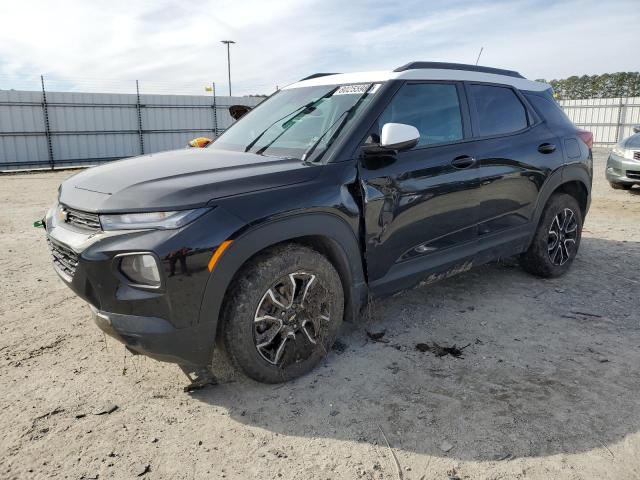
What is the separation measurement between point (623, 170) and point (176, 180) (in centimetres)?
969

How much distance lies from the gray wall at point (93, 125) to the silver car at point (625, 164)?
1636cm

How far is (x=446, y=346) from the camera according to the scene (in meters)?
3.41

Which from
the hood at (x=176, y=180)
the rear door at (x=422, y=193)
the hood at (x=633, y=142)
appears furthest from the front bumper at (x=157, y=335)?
the hood at (x=633, y=142)

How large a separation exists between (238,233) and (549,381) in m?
1.99

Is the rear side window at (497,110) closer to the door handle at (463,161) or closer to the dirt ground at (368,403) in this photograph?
the door handle at (463,161)

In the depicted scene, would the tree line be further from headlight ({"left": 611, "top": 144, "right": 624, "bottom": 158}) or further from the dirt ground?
the dirt ground

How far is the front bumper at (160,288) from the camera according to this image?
2359 mm

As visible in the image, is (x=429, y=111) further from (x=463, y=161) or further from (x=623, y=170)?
(x=623, y=170)

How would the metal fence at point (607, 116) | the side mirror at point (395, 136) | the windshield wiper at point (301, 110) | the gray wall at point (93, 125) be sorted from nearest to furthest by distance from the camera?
the side mirror at point (395, 136), the windshield wiper at point (301, 110), the gray wall at point (93, 125), the metal fence at point (607, 116)

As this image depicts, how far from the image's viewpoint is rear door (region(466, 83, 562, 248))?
380 cm

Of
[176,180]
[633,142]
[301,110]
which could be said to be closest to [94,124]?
[633,142]

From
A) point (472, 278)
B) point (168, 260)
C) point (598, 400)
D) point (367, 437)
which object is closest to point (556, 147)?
point (472, 278)

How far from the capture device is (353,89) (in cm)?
341

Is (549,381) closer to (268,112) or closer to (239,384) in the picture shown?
(239,384)
